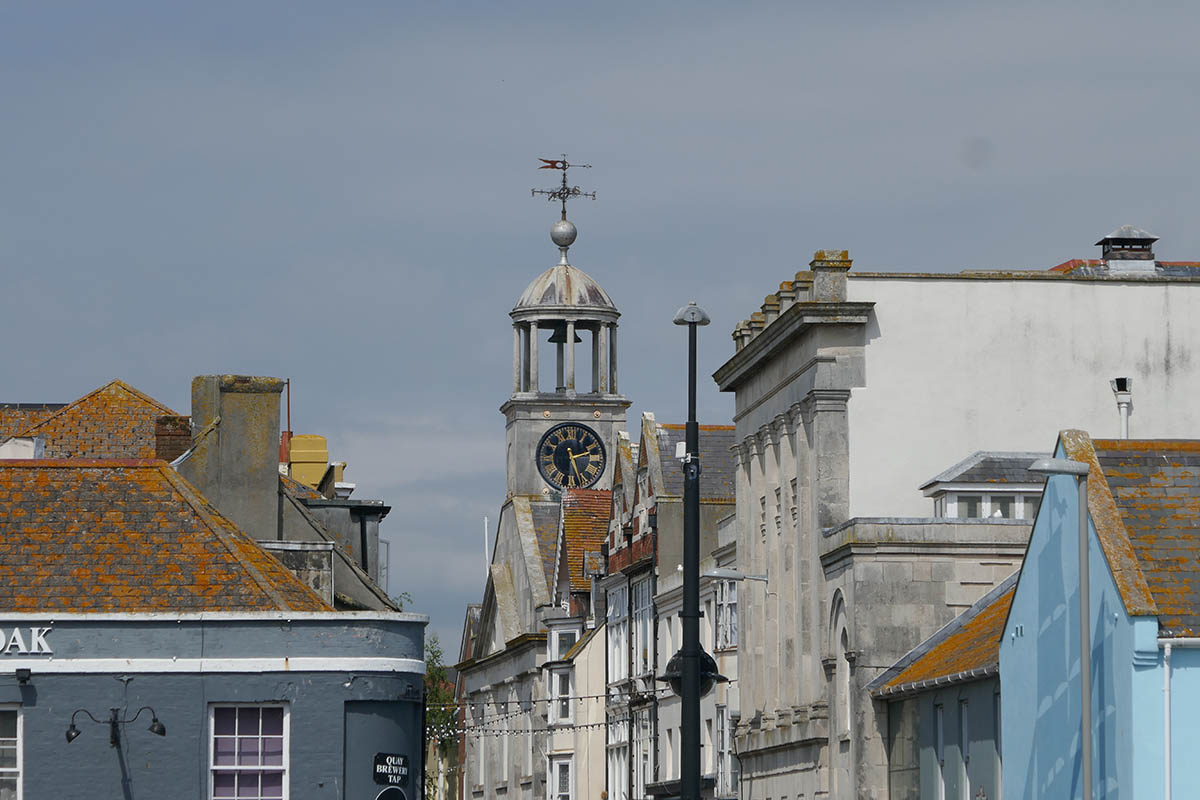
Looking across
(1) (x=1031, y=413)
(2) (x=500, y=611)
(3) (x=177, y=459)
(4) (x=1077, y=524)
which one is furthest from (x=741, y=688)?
(2) (x=500, y=611)

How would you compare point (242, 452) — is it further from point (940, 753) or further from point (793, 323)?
point (940, 753)

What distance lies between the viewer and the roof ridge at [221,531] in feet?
139

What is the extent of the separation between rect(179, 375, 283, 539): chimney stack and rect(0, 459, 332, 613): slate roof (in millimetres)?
4205

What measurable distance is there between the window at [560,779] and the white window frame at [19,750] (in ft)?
167

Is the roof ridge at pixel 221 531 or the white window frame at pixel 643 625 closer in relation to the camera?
the roof ridge at pixel 221 531

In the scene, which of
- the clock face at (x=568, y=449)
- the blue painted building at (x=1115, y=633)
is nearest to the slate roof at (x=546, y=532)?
the clock face at (x=568, y=449)

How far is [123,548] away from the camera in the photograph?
142ft

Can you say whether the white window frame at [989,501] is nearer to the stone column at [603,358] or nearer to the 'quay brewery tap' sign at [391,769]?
the 'quay brewery tap' sign at [391,769]

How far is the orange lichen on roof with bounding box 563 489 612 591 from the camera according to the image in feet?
306

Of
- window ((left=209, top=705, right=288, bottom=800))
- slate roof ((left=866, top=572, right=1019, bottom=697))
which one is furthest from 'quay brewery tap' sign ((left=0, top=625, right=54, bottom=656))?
slate roof ((left=866, top=572, right=1019, bottom=697))

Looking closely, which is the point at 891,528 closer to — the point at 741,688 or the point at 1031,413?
the point at 1031,413

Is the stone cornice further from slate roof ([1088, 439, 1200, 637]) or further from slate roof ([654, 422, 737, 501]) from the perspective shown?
slate roof ([1088, 439, 1200, 637])

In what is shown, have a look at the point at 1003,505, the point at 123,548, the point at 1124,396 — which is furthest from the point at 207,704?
the point at 1124,396

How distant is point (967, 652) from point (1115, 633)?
10.6 metres
